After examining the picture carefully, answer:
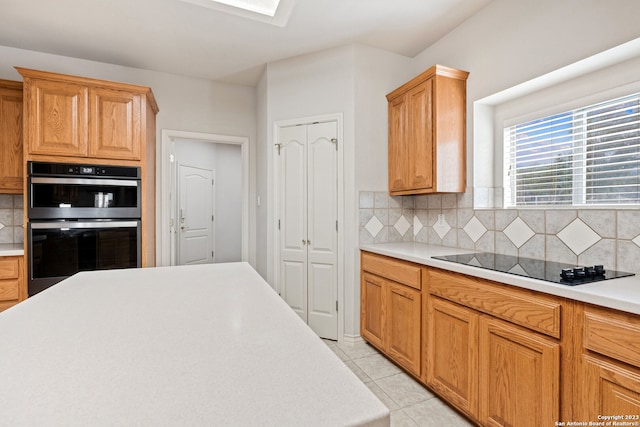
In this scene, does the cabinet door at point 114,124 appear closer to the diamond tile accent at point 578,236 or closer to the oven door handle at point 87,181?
the oven door handle at point 87,181

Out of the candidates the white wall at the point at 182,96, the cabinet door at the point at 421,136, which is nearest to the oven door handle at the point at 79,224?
the white wall at the point at 182,96

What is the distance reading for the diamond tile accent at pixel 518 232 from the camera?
201cm

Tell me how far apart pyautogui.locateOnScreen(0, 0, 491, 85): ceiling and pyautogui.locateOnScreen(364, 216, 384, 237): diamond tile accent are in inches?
62.8

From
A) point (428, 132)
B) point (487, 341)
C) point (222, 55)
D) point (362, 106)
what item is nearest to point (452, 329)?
point (487, 341)

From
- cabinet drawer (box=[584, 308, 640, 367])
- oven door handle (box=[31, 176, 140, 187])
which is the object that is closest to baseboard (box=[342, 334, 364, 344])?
cabinet drawer (box=[584, 308, 640, 367])

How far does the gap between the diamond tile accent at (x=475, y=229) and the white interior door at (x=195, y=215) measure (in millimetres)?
3911

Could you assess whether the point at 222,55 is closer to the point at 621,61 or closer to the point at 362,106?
the point at 362,106

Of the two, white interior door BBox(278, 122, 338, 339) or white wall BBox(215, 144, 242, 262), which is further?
white wall BBox(215, 144, 242, 262)

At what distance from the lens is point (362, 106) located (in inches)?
112

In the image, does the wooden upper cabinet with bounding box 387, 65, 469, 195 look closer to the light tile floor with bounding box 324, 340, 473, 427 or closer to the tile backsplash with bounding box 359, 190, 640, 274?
the tile backsplash with bounding box 359, 190, 640, 274

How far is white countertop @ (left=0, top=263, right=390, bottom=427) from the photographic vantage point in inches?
15.6

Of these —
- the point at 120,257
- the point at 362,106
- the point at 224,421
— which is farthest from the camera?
the point at 362,106

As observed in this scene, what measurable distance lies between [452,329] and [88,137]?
3.03 m

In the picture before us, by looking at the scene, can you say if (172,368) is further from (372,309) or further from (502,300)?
(372,309)
